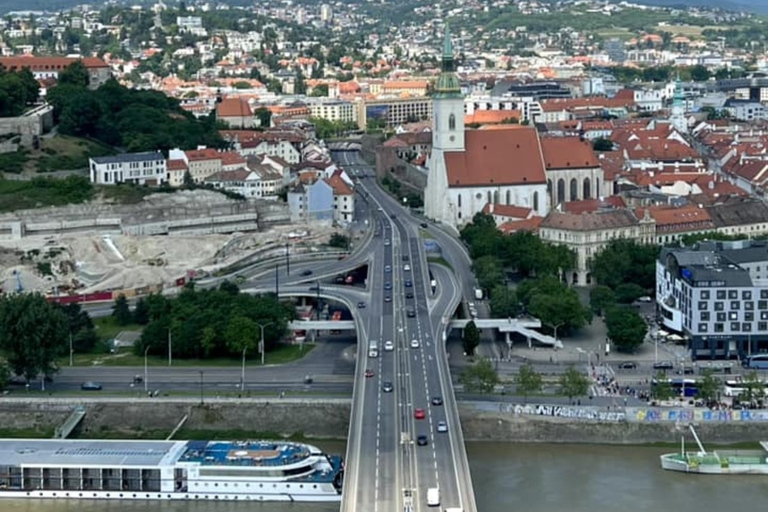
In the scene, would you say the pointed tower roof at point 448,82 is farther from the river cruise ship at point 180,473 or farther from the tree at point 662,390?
the river cruise ship at point 180,473

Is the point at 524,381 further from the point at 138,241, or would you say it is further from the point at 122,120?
the point at 122,120

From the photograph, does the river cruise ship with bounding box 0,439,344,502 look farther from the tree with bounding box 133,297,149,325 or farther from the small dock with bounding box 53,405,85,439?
the tree with bounding box 133,297,149,325

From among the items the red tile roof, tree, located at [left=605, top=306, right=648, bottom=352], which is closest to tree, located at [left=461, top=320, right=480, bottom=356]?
tree, located at [left=605, top=306, right=648, bottom=352]

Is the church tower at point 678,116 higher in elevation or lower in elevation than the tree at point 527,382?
higher

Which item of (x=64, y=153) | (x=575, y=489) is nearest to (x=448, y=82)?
(x=64, y=153)

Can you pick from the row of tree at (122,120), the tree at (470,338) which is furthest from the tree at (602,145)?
the tree at (470,338)
